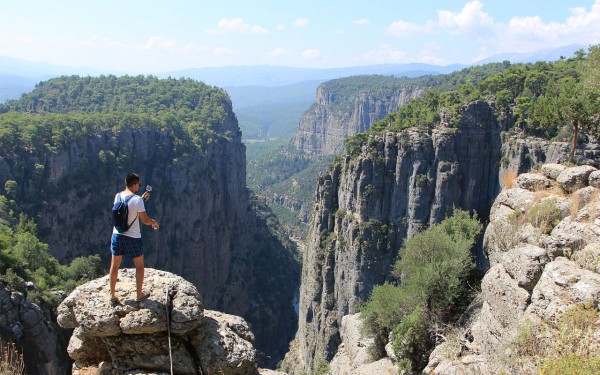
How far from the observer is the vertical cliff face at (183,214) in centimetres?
5288

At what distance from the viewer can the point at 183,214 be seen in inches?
2655

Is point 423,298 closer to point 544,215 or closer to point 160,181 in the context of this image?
point 544,215

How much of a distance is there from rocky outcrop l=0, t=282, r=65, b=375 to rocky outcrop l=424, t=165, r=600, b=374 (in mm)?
15678

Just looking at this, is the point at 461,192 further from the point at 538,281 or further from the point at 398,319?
the point at 538,281

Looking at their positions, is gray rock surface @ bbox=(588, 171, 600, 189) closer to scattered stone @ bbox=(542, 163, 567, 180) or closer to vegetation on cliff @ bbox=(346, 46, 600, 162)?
scattered stone @ bbox=(542, 163, 567, 180)

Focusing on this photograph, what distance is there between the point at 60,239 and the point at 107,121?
1892 cm

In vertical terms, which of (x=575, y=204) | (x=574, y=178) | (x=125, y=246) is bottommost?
(x=125, y=246)

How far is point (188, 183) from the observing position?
68.2 m

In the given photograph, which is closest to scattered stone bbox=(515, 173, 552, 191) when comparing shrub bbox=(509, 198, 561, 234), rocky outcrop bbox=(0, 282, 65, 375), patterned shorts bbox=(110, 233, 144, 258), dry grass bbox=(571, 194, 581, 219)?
shrub bbox=(509, 198, 561, 234)

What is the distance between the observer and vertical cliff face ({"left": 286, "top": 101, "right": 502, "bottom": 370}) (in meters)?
39.2

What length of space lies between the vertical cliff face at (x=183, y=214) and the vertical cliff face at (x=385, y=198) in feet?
84.2

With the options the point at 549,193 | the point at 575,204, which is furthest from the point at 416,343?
the point at 575,204

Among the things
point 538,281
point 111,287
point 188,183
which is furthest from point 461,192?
point 188,183

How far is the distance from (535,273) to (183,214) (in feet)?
204
